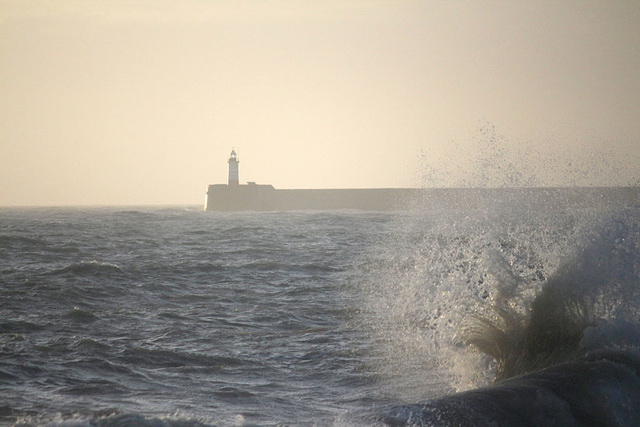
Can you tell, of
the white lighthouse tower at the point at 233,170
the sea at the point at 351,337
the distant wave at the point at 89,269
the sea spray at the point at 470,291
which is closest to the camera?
the sea at the point at 351,337

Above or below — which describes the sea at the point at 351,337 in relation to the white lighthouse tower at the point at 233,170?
below

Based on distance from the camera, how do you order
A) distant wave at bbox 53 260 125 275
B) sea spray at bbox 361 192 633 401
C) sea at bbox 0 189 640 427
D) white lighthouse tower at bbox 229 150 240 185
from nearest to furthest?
sea at bbox 0 189 640 427 < sea spray at bbox 361 192 633 401 < distant wave at bbox 53 260 125 275 < white lighthouse tower at bbox 229 150 240 185

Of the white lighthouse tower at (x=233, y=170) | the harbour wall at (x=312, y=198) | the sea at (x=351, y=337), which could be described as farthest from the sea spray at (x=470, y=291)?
the white lighthouse tower at (x=233, y=170)

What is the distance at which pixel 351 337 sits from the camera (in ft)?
29.3

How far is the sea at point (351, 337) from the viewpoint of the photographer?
5.30m

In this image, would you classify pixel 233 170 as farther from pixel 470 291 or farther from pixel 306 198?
pixel 470 291

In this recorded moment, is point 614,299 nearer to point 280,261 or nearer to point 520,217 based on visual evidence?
point 520,217

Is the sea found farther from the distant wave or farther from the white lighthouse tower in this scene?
the white lighthouse tower

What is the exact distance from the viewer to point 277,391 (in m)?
6.30

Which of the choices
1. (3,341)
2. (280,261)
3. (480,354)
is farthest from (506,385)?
(280,261)

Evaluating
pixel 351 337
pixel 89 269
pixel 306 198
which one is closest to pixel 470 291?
pixel 351 337

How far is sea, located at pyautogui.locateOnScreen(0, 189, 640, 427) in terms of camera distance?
5.30 metres

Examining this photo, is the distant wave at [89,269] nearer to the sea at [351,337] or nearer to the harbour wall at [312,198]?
the sea at [351,337]

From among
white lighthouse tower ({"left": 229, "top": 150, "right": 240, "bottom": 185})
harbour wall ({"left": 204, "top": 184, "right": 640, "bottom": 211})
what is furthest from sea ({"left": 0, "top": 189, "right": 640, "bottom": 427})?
white lighthouse tower ({"left": 229, "top": 150, "right": 240, "bottom": 185})
